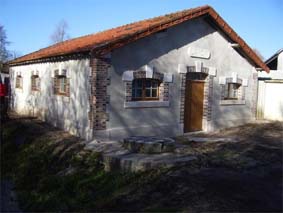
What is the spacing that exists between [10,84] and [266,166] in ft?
57.8

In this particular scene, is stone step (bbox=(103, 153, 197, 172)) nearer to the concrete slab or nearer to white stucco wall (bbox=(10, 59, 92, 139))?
the concrete slab

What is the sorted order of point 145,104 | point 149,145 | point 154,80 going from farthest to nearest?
point 154,80, point 145,104, point 149,145

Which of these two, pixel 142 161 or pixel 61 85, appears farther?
pixel 61 85

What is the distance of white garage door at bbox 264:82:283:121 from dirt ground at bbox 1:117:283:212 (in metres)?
6.44

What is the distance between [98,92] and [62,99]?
292cm

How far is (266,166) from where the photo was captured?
876 centimetres

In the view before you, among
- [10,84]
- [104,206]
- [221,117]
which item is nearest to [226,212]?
[104,206]

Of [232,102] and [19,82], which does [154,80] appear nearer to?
[232,102]

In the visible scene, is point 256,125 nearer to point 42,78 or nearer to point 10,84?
point 42,78

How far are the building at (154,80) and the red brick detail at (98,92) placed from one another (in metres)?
0.03

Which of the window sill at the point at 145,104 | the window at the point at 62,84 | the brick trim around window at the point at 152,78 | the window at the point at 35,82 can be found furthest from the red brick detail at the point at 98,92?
the window at the point at 35,82

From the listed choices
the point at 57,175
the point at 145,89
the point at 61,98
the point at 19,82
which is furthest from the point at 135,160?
the point at 19,82

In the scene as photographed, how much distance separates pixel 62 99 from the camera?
1280 cm

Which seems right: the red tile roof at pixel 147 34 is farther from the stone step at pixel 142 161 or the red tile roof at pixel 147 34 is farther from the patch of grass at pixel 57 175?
the stone step at pixel 142 161
